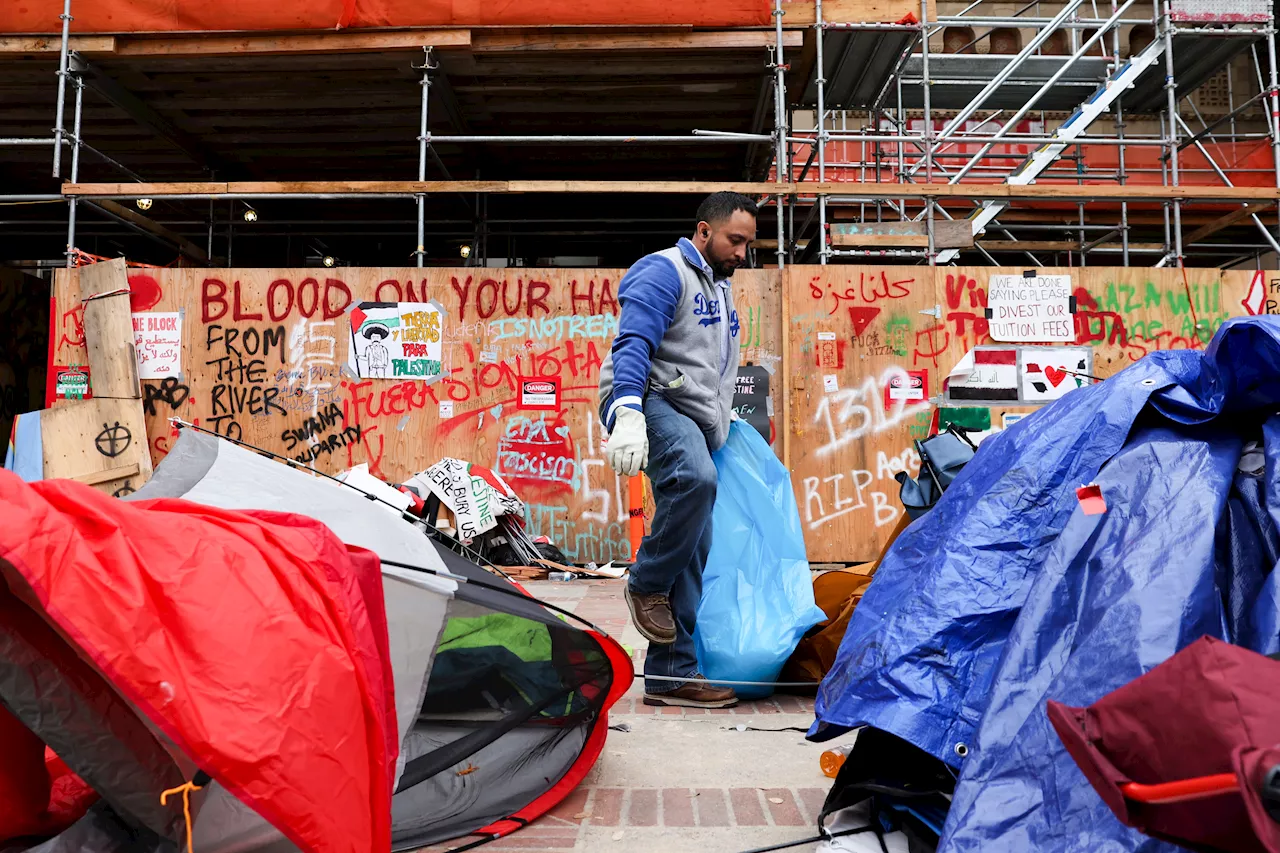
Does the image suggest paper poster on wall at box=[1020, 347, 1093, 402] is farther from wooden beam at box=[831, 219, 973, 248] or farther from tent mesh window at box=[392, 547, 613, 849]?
tent mesh window at box=[392, 547, 613, 849]

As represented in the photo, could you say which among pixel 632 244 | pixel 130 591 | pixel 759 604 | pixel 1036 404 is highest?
pixel 632 244

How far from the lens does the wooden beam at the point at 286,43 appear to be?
774 centimetres

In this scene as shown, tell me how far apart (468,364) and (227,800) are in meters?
5.89

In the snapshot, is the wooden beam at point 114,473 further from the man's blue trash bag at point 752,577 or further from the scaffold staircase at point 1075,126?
the scaffold staircase at point 1075,126

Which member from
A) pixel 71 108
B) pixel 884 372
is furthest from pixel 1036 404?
pixel 71 108

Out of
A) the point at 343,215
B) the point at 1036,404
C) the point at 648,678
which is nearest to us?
the point at 648,678

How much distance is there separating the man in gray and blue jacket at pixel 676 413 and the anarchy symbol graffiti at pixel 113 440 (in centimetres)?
574

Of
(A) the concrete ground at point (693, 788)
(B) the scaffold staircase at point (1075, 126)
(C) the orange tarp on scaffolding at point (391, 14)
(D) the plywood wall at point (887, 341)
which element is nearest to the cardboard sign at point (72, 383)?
(C) the orange tarp on scaffolding at point (391, 14)

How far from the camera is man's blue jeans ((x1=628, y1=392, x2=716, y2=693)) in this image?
10.3 ft

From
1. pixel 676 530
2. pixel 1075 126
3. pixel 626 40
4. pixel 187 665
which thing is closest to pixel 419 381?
pixel 626 40

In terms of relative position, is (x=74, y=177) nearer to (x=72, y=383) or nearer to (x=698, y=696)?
(x=72, y=383)

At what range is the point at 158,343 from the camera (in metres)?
7.54

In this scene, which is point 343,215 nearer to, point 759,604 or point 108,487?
point 108,487

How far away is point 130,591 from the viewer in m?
1.43
